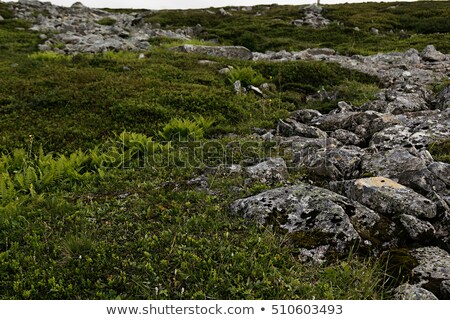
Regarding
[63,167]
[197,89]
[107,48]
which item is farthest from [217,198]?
[107,48]

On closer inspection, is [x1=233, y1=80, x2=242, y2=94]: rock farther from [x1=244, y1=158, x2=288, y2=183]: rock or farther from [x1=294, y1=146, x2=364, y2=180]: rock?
[x1=244, y1=158, x2=288, y2=183]: rock

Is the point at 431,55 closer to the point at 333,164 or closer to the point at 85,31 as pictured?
the point at 333,164

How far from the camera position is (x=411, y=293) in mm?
5000

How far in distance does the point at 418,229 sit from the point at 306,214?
64.7 inches

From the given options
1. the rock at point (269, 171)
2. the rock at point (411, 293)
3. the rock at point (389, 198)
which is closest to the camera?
the rock at point (411, 293)

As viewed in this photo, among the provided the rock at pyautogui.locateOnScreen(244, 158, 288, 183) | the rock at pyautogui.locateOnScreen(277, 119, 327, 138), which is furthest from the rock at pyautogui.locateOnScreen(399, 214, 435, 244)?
the rock at pyautogui.locateOnScreen(277, 119, 327, 138)

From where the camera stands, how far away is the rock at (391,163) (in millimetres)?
7785

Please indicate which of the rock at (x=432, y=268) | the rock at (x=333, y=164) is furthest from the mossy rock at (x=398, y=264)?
the rock at (x=333, y=164)

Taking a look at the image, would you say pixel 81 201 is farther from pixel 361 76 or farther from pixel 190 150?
pixel 361 76

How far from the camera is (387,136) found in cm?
988

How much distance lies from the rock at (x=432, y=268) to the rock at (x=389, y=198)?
2.17ft

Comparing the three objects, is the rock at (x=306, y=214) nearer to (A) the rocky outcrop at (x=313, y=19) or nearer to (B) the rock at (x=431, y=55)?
(B) the rock at (x=431, y=55)

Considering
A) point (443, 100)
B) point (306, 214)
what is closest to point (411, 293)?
point (306, 214)
